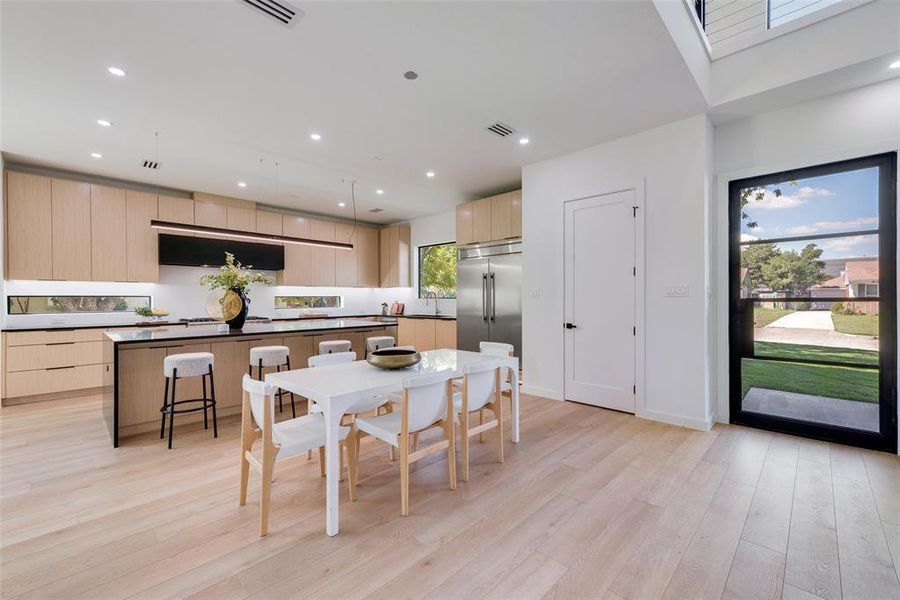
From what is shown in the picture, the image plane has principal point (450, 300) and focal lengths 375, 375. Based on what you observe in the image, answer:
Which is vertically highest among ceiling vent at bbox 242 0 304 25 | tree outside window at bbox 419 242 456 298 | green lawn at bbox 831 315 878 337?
ceiling vent at bbox 242 0 304 25

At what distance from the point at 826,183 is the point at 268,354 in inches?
210

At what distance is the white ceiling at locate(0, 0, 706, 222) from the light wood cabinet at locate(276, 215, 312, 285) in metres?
2.15

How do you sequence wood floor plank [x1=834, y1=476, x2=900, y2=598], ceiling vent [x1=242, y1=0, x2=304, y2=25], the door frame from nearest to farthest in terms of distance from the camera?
wood floor plank [x1=834, y1=476, x2=900, y2=598] < ceiling vent [x1=242, y1=0, x2=304, y2=25] < the door frame

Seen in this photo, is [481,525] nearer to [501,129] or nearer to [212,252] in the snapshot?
[501,129]

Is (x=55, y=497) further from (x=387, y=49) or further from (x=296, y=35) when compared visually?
(x=387, y=49)

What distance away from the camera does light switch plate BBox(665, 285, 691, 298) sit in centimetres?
357

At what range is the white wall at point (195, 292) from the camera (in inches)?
197

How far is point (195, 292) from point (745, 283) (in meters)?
7.39

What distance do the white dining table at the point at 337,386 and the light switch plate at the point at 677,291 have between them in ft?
5.76

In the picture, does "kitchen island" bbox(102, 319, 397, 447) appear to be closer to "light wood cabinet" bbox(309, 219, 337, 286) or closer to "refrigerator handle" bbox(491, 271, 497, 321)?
"refrigerator handle" bbox(491, 271, 497, 321)

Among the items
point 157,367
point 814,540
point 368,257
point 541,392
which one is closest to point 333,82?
point 157,367

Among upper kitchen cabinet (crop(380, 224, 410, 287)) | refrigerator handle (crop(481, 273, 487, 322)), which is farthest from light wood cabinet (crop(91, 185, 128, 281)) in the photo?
refrigerator handle (crop(481, 273, 487, 322))

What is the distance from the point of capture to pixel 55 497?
2371 millimetres

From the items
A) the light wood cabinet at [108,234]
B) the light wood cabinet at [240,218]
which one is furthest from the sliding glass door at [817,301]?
the light wood cabinet at [108,234]
